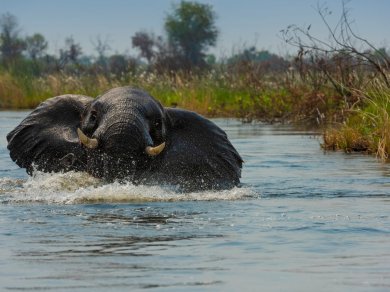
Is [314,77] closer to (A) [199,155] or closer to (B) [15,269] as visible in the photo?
(A) [199,155]

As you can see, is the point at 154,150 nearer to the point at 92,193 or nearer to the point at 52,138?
the point at 92,193

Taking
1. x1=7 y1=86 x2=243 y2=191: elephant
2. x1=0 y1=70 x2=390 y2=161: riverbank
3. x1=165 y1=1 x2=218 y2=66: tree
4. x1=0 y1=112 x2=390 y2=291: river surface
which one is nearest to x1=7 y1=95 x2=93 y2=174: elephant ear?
x1=7 y1=86 x2=243 y2=191: elephant

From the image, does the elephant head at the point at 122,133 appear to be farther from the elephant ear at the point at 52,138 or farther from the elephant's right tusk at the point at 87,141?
the elephant ear at the point at 52,138

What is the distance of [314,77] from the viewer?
2812 centimetres

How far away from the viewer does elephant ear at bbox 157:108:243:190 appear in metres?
12.1

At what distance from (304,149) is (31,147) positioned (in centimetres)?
680

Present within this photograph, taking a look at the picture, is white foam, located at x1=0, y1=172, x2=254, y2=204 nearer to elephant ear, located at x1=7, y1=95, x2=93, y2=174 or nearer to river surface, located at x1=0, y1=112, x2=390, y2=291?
river surface, located at x1=0, y1=112, x2=390, y2=291

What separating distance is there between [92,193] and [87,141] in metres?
0.61

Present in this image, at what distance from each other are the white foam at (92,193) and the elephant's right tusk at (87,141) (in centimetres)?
36

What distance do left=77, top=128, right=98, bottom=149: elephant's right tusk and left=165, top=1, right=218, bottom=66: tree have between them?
82.5 meters

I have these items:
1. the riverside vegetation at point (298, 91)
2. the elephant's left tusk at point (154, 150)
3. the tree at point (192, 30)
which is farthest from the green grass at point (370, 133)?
the tree at point (192, 30)

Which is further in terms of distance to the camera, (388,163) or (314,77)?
(314,77)

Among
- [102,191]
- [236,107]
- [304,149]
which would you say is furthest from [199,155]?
[236,107]

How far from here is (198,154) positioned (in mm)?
12375
